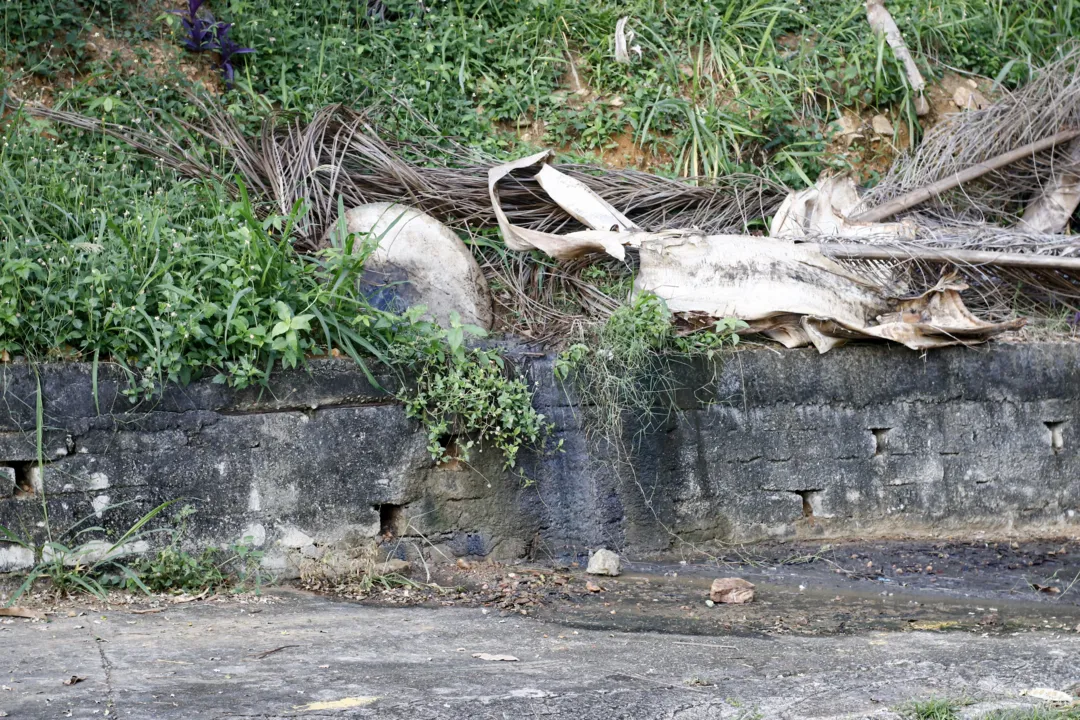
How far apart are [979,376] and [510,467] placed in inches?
99.1

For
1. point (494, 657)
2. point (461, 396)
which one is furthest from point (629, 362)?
point (494, 657)

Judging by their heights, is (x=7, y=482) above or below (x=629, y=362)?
below

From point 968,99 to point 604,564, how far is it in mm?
4302

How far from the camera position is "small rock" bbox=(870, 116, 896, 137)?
6473 millimetres

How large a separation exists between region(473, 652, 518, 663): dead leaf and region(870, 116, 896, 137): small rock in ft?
15.4

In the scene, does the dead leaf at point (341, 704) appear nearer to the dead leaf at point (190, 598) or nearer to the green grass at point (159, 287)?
the dead leaf at point (190, 598)

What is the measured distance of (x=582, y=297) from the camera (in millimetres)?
5023

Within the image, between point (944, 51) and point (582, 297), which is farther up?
point (944, 51)

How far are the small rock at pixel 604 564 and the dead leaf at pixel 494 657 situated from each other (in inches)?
49.1

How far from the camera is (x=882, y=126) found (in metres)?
6.49

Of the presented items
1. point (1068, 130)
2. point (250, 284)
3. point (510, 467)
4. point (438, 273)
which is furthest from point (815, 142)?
point (250, 284)

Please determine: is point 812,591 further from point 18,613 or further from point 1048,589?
point 18,613

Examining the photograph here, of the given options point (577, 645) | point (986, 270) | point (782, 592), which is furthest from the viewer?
point (986, 270)

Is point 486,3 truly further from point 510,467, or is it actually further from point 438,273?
point 510,467
